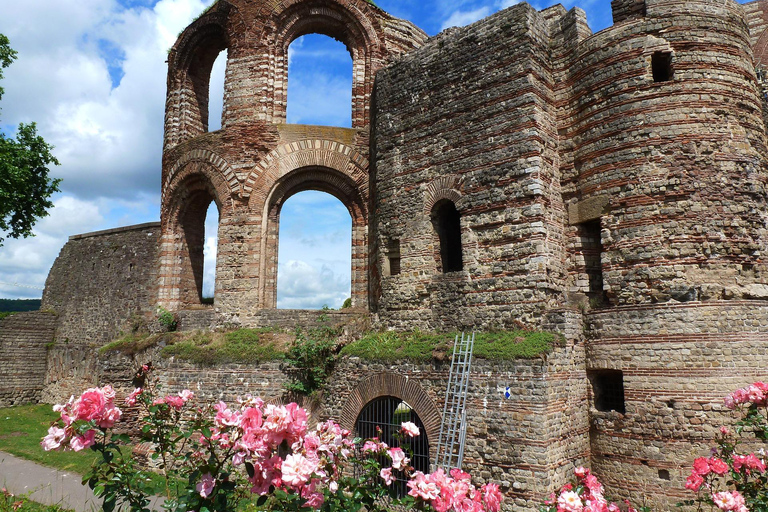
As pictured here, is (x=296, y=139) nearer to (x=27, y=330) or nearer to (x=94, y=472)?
(x=94, y=472)

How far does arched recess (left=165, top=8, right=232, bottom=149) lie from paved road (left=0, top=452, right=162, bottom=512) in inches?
358

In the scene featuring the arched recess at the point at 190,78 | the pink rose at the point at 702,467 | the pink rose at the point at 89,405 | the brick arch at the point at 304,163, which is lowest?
the pink rose at the point at 702,467

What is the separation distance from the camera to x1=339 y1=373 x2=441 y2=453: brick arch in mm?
8594

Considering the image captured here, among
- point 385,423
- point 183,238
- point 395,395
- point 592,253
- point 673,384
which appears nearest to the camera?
point 673,384

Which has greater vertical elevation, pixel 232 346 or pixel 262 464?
pixel 232 346

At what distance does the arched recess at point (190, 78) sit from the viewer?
49.9 feet

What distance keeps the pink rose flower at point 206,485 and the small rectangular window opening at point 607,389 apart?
7445 mm

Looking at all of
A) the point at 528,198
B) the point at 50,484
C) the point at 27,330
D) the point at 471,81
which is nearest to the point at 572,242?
the point at 528,198

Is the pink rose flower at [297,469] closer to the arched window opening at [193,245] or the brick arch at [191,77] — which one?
the arched window opening at [193,245]

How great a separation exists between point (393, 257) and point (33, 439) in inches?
437

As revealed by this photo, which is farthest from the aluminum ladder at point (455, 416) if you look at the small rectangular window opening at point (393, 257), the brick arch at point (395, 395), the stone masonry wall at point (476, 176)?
the small rectangular window opening at point (393, 257)

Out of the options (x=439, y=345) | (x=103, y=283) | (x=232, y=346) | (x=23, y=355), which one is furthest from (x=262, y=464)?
(x=23, y=355)

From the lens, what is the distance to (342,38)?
14.6 meters

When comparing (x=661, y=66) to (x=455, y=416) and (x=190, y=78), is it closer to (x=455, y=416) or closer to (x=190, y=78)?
(x=455, y=416)
